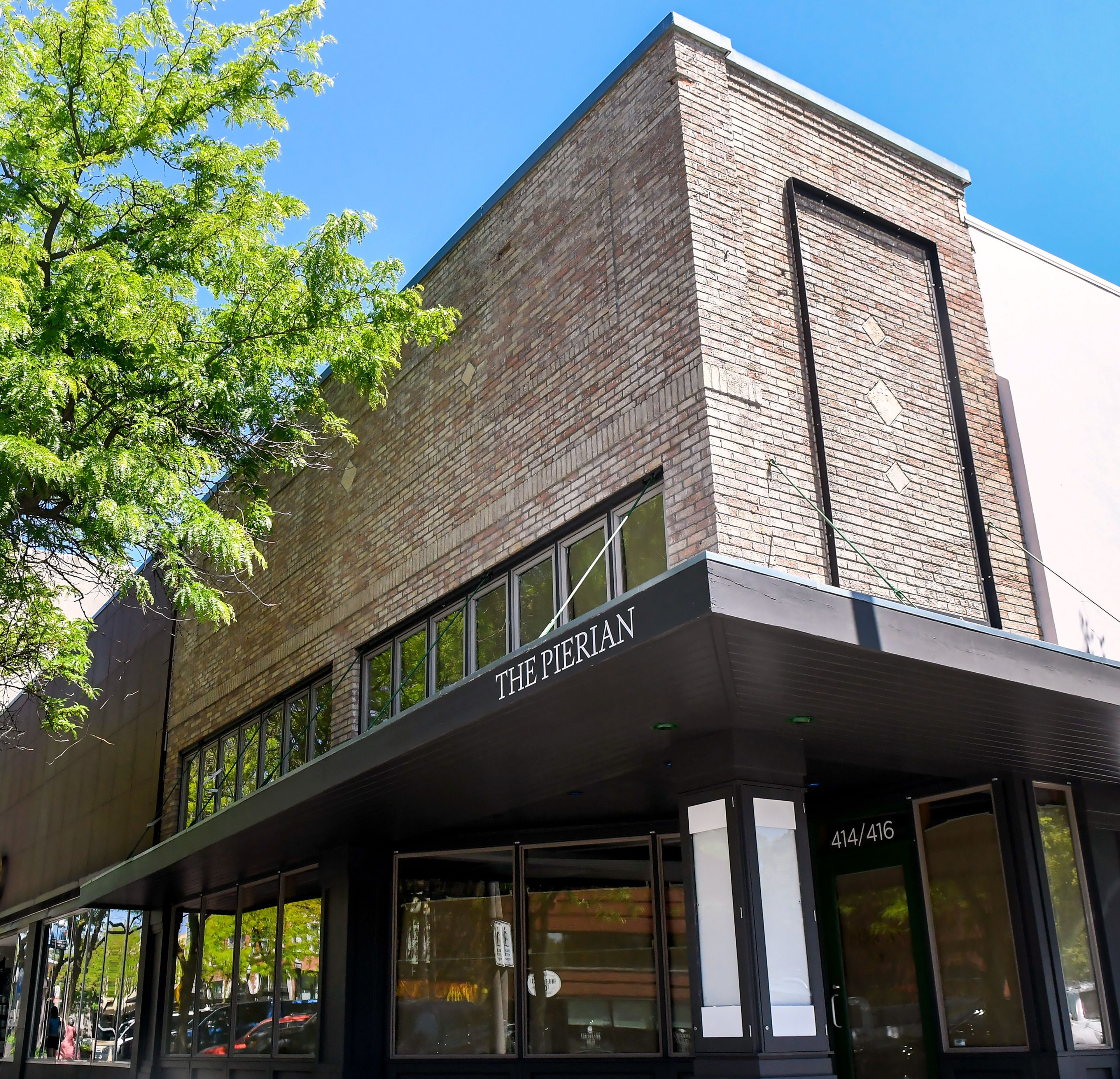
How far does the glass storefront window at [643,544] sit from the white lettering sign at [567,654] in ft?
5.92

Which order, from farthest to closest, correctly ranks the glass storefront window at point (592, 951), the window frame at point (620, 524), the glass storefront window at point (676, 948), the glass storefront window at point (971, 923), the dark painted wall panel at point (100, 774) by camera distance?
1. the dark painted wall panel at point (100, 774)
2. the glass storefront window at point (592, 951)
3. the glass storefront window at point (676, 948)
4. the window frame at point (620, 524)
5. the glass storefront window at point (971, 923)

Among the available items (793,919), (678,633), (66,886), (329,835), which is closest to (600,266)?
(678,633)

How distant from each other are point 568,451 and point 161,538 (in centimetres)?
374

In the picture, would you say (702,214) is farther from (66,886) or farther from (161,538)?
(66,886)

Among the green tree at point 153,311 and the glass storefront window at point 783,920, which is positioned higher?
the green tree at point 153,311

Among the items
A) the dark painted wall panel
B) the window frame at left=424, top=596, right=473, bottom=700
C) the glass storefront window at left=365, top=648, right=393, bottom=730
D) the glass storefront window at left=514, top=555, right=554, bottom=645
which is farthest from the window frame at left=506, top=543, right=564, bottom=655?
the dark painted wall panel

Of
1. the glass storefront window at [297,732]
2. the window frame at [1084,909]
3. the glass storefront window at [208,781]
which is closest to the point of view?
the window frame at [1084,909]

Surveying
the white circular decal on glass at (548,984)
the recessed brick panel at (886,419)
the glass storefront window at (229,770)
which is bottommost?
the white circular decal on glass at (548,984)

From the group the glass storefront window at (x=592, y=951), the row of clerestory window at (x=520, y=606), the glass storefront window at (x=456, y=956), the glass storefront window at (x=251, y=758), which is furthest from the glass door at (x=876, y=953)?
the glass storefront window at (x=251, y=758)

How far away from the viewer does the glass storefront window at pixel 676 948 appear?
33.9ft

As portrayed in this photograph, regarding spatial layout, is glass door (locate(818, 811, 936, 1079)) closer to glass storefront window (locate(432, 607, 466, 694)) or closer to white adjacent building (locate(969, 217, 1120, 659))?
white adjacent building (locate(969, 217, 1120, 659))

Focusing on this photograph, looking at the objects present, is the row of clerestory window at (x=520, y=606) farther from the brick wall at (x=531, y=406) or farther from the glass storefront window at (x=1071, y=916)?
the glass storefront window at (x=1071, y=916)

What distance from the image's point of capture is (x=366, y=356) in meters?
12.2

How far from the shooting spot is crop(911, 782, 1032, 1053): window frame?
8805 mm
